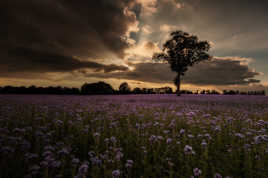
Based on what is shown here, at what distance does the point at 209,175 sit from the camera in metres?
2.62

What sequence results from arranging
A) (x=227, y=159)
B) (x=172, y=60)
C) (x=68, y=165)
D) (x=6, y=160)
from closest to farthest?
1. (x=6, y=160)
2. (x=68, y=165)
3. (x=227, y=159)
4. (x=172, y=60)

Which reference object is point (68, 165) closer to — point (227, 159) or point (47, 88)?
point (227, 159)

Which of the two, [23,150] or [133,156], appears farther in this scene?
[133,156]

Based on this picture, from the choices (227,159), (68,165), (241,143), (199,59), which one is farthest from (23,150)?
(199,59)

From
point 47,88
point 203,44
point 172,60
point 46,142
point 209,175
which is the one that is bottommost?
point 209,175

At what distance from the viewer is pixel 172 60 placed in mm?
26344

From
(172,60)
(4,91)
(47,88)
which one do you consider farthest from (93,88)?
(172,60)

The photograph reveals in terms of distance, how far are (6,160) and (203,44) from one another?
29.7 meters

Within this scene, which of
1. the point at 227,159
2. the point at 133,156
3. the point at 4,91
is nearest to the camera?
the point at 227,159

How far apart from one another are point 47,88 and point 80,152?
28.5 metres

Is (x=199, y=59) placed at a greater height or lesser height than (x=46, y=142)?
greater

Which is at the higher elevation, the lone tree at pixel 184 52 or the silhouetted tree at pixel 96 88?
the lone tree at pixel 184 52

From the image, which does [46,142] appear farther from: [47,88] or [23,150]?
[47,88]

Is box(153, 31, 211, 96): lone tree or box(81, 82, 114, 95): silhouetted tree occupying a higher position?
box(153, 31, 211, 96): lone tree
